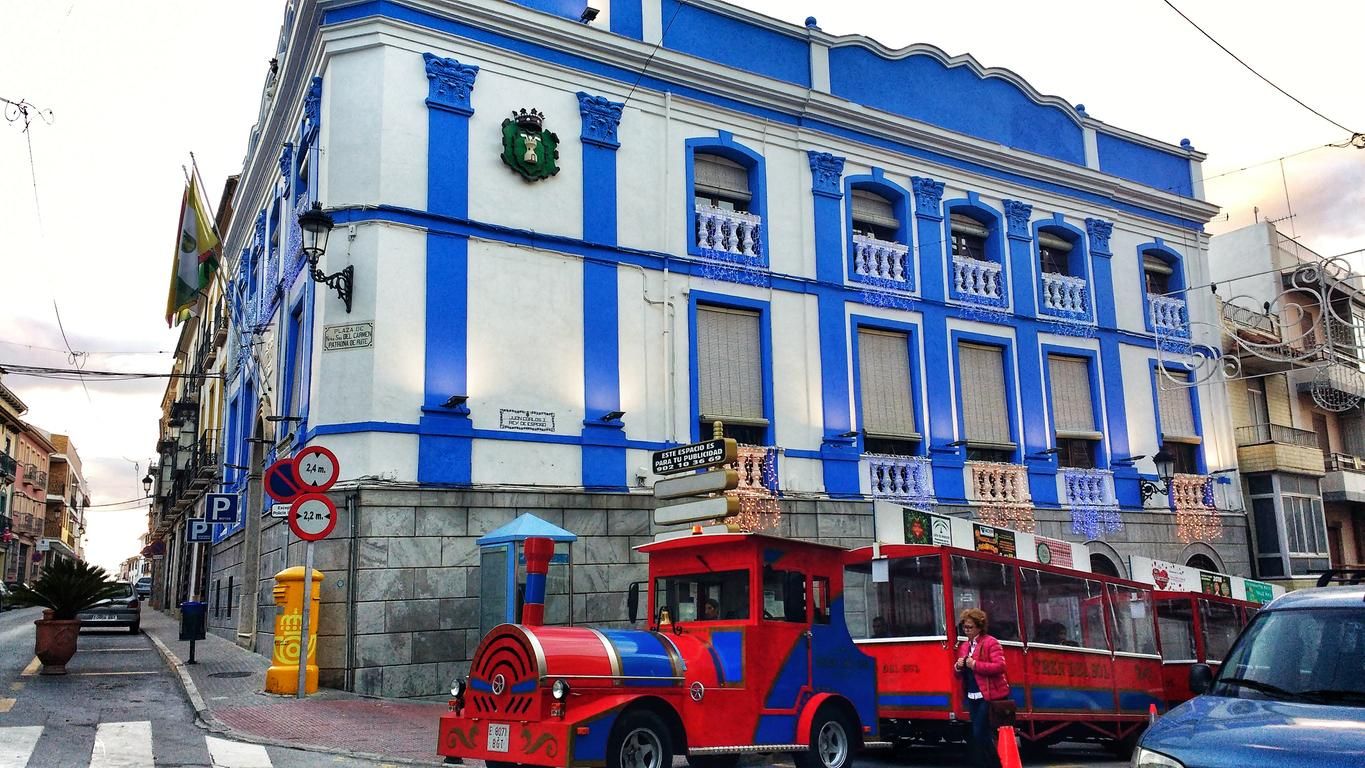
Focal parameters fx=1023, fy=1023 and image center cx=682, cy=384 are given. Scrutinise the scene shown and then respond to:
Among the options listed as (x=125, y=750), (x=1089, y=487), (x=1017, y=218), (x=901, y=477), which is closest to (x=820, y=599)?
(x=125, y=750)

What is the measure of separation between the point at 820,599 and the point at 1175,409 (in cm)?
1702

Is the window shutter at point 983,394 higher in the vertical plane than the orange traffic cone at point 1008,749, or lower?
higher

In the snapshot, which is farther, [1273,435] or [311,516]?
[1273,435]

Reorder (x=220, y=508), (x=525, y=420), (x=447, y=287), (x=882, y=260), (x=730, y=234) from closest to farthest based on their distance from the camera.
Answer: (x=447, y=287) → (x=525, y=420) → (x=730, y=234) → (x=220, y=508) → (x=882, y=260)

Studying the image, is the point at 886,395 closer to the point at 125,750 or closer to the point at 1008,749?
the point at 1008,749

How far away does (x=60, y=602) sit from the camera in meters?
13.8

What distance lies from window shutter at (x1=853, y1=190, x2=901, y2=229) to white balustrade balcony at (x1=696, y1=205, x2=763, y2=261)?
8.55 feet

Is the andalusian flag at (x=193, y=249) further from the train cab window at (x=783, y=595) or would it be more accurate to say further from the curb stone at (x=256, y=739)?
the train cab window at (x=783, y=595)

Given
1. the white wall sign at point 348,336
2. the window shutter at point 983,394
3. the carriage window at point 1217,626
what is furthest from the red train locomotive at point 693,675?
the window shutter at point 983,394

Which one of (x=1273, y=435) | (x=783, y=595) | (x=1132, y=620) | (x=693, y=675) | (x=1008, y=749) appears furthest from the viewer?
(x=1273, y=435)

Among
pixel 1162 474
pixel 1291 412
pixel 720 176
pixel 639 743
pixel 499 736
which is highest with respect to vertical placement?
pixel 720 176

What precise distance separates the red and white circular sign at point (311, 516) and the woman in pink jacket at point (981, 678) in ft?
24.0

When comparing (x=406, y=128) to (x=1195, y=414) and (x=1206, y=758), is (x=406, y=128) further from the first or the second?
(x=1195, y=414)

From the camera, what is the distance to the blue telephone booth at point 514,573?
13844mm
